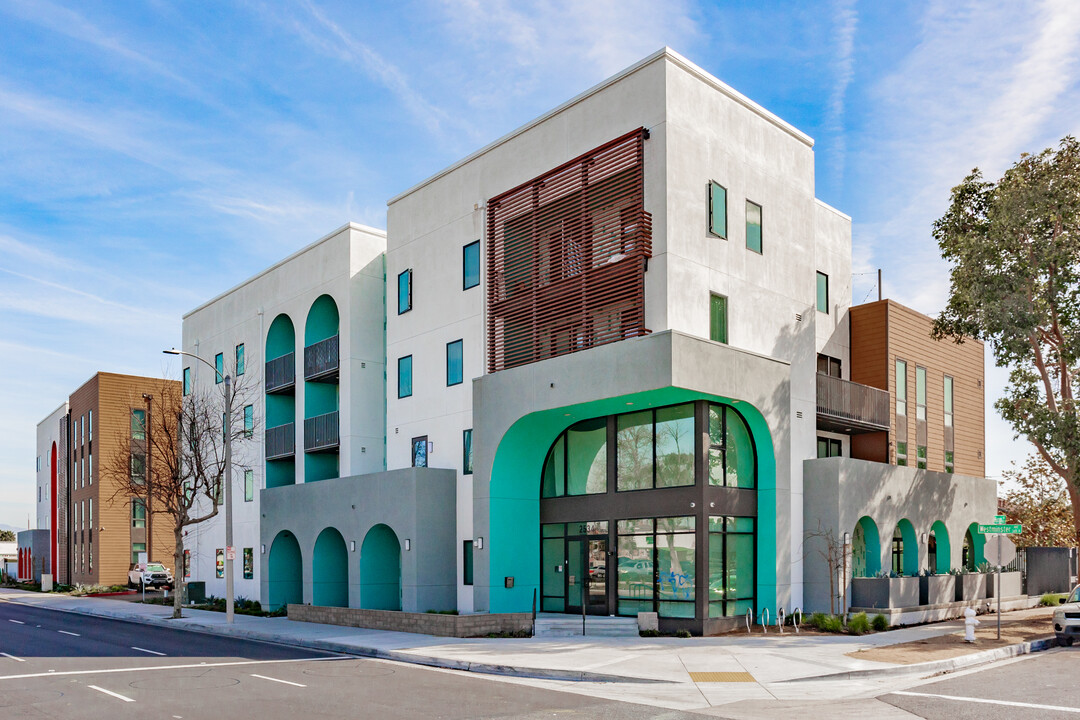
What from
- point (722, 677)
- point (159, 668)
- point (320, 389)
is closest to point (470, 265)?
point (320, 389)

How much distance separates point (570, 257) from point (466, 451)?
7.24 meters

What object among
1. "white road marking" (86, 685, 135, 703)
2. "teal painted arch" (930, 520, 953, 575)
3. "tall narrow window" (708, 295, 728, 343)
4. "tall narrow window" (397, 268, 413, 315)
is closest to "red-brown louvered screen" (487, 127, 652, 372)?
"tall narrow window" (708, 295, 728, 343)

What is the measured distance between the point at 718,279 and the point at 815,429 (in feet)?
19.5

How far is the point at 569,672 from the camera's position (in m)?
18.0

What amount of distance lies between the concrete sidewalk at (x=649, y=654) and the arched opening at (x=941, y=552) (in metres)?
6.18

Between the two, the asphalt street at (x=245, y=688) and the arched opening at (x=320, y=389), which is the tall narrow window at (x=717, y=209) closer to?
the asphalt street at (x=245, y=688)

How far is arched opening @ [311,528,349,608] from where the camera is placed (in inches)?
1346

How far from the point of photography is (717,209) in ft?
85.2

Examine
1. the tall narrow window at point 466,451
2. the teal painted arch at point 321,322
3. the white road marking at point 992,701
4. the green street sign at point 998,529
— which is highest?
the teal painted arch at point 321,322

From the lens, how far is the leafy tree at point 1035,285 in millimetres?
27172

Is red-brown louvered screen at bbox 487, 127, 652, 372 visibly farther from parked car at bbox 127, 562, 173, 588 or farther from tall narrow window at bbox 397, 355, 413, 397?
parked car at bbox 127, 562, 173, 588

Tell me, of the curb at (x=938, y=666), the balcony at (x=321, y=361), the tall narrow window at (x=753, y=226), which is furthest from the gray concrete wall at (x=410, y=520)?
the curb at (x=938, y=666)

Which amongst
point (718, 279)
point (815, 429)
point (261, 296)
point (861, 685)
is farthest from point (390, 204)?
point (861, 685)

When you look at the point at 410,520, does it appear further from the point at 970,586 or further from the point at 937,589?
the point at 970,586
